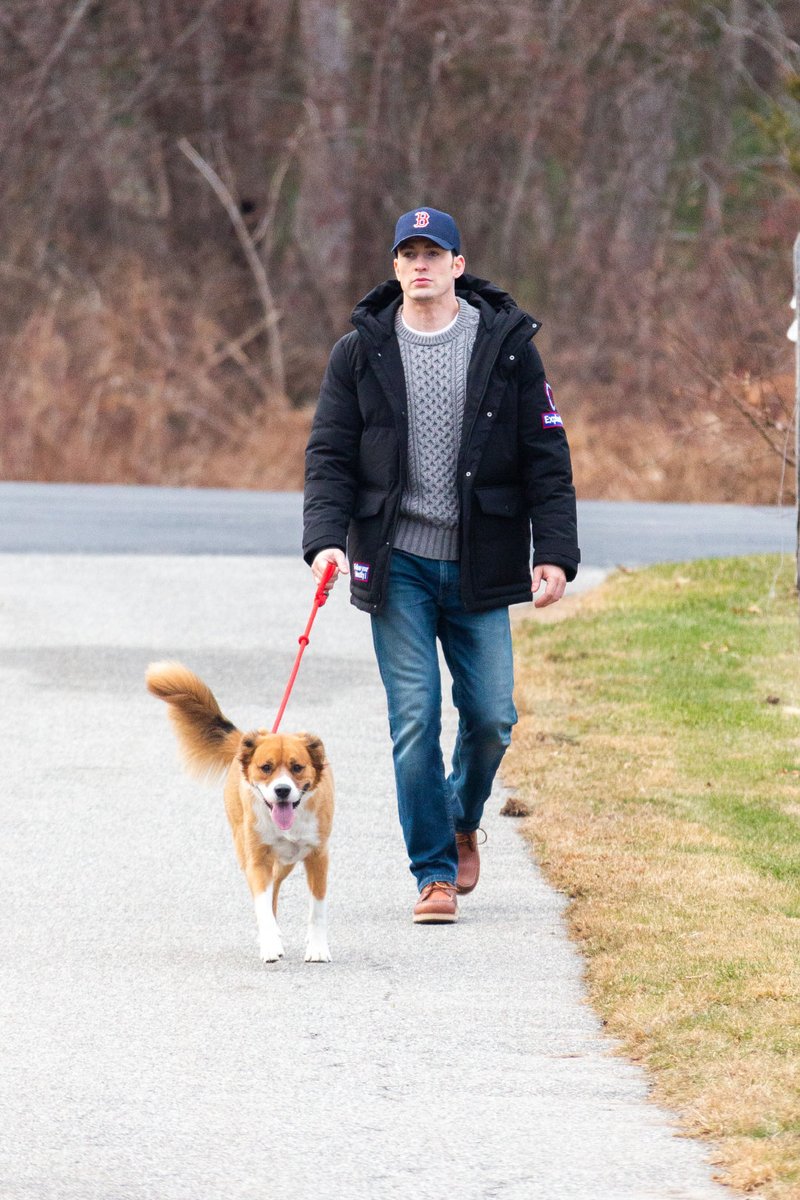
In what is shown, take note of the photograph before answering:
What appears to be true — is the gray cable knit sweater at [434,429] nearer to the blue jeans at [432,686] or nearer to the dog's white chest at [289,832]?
the blue jeans at [432,686]

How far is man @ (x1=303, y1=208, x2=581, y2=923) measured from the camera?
6512 mm

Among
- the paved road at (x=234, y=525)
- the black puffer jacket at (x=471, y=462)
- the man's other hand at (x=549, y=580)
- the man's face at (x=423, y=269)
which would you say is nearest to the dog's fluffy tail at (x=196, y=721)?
the black puffer jacket at (x=471, y=462)

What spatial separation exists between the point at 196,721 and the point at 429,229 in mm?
1740

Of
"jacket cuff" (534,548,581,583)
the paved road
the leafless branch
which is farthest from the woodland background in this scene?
"jacket cuff" (534,548,581,583)

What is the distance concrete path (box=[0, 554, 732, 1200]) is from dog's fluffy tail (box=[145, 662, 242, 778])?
1.64 ft

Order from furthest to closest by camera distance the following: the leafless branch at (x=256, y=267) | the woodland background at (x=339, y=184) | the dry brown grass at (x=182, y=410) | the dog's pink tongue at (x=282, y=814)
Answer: the leafless branch at (x=256, y=267)
the woodland background at (x=339, y=184)
the dry brown grass at (x=182, y=410)
the dog's pink tongue at (x=282, y=814)

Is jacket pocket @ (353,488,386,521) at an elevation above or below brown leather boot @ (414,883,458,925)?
above

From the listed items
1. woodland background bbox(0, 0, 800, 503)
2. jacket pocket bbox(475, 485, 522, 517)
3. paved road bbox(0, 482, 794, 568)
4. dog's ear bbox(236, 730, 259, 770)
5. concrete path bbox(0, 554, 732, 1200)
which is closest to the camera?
concrete path bbox(0, 554, 732, 1200)

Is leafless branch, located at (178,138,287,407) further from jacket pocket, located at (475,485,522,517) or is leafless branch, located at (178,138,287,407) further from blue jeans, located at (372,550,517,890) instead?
jacket pocket, located at (475,485,522,517)

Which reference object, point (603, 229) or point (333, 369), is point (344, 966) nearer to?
point (333, 369)

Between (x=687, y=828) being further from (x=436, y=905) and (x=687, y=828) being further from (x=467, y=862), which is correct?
(x=436, y=905)

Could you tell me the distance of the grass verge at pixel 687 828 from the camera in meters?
5.14

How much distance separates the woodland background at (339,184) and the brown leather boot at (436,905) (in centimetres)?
1921

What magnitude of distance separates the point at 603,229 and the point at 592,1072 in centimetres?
2811
